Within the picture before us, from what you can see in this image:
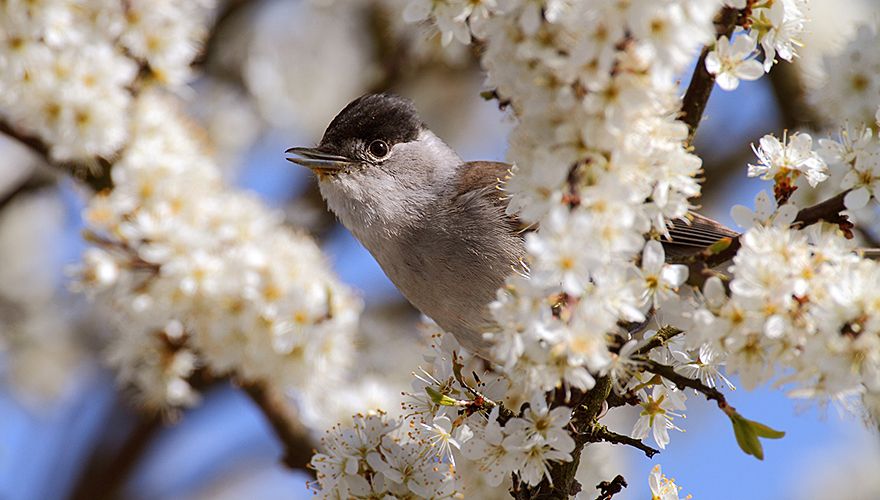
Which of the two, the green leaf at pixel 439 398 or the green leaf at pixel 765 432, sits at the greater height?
the green leaf at pixel 439 398

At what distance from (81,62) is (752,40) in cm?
296

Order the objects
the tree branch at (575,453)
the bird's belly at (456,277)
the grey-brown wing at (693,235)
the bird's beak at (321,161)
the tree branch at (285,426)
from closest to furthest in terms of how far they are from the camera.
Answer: the tree branch at (575,453)
the grey-brown wing at (693,235)
the bird's belly at (456,277)
the bird's beak at (321,161)
the tree branch at (285,426)

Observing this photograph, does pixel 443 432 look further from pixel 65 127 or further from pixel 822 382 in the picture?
pixel 65 127

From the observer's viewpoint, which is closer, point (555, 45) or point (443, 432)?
point (555, 45)

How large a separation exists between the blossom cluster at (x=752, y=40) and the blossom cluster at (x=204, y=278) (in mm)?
2391

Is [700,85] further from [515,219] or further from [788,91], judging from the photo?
[788,91]

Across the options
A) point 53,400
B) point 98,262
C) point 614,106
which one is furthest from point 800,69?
point 53,400

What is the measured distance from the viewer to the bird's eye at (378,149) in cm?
397

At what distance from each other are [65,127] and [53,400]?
133 inches

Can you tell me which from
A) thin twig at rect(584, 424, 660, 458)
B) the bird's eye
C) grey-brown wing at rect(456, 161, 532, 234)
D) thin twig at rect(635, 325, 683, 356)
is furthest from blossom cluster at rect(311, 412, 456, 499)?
the bird's eye

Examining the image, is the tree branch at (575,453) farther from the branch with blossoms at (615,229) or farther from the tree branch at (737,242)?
the tree branch at (737,242)

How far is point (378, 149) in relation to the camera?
3979 mm

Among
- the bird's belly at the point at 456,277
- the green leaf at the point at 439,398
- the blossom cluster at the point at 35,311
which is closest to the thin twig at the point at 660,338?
the green leaf at the point at 439,398

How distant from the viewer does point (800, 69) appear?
17.9 feet
